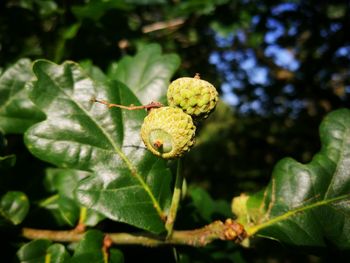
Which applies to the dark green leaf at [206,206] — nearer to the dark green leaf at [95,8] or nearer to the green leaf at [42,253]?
the green leaf at [42,253]

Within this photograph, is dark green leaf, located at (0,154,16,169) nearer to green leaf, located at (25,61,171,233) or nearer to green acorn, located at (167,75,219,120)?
green leaf, located at (25,61,171,233)

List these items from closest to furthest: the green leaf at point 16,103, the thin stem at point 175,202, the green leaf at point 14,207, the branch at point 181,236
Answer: the thin stem at point 175,202 < the branch at point 181,236 < the green leaf at point 14,207 < the green leaf at point 16,103

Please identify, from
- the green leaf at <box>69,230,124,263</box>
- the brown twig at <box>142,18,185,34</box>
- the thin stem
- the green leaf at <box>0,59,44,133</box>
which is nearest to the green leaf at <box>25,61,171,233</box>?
the thin stem

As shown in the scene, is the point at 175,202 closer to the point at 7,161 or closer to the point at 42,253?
the point at 42,253

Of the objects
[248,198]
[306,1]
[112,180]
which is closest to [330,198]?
[248,198]

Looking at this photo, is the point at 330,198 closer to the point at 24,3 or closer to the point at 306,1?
the point at 24,3

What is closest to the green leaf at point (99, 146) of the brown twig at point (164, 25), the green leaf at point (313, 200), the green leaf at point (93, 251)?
the green leaf at point (93, 251)
